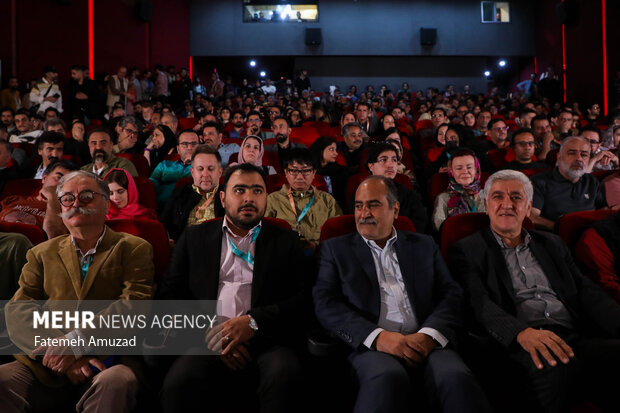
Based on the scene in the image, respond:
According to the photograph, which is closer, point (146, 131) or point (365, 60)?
point (146, 131)

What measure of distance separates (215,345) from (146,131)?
4388 mm

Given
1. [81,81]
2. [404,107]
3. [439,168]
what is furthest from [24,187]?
[404,107]

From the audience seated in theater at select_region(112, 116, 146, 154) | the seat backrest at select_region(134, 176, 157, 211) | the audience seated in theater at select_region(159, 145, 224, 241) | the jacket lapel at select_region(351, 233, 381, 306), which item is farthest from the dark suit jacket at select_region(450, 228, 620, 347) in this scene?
the audience seated in theater at select_region(112, 116, 146, 154)

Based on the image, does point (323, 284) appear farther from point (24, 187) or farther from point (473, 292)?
point (24, 187)

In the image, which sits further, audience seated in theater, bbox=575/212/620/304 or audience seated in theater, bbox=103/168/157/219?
audience seated in theater, bbox=103/168/157/219

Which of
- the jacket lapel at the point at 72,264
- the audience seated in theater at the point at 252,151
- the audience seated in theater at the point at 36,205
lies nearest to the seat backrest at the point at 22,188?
the audience seated in theater at the point at 36,205

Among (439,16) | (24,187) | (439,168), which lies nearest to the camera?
(24,187)

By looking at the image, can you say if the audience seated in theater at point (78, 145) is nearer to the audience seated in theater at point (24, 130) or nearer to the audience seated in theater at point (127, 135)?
the audience seated in theater at point (127, 135)

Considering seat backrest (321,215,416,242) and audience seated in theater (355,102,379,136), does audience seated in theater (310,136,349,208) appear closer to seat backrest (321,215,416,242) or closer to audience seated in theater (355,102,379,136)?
seat backrest (321,215,416,242)

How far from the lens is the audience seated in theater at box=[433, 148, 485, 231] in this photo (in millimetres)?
2832

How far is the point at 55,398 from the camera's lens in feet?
4.83

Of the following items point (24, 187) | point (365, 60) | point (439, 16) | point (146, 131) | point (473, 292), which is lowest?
point (473, 292)

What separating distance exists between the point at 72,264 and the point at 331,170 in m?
2.32

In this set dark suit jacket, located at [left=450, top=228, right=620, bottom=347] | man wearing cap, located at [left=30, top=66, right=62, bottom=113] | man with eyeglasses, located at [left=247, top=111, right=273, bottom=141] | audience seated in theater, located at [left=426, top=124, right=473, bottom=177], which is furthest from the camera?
man wearing cap, located at [left=30, top=66, right=62, bottom=113]
